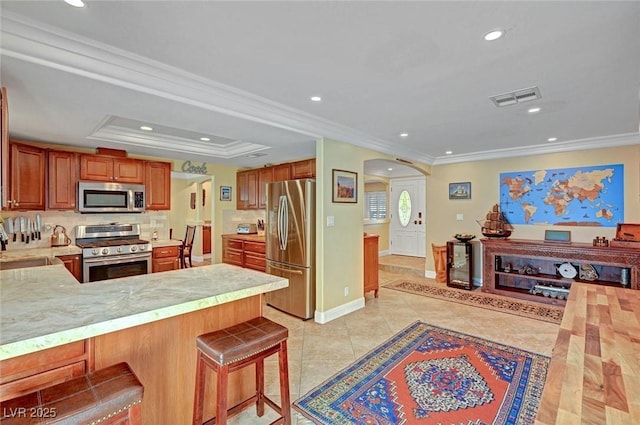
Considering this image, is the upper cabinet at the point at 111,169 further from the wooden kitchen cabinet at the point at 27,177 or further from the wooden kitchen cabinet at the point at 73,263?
the wooden kitchen cabinet at the point at 73,263

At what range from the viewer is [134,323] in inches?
53.3

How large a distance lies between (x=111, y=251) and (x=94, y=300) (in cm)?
282

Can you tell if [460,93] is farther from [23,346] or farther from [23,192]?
[23,192]

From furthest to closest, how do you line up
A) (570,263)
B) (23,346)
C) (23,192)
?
(570,263)
(23,192)
(23,346)

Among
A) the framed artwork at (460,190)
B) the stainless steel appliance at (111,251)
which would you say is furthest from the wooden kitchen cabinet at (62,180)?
the framed artwork at (460,190)

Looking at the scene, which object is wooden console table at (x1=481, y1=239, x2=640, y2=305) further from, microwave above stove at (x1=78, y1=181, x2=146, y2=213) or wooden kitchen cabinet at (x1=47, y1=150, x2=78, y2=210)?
wooden kitchen cabinet at (x1=47, y1=150, x2=78, y2=210)

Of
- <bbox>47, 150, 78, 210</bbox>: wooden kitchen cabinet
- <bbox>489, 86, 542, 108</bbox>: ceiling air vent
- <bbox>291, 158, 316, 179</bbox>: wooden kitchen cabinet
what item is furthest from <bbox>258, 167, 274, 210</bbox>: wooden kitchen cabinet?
<bbox>489, 86, 542, 108</bbox>: ceiling air vent

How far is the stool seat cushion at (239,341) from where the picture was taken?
5.01ft

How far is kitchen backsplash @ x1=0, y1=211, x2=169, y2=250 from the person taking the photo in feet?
12.3

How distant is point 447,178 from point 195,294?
525 cm

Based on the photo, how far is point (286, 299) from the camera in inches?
159

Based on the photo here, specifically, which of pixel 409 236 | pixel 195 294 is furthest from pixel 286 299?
pixel 409 236

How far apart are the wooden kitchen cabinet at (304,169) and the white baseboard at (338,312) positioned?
199 cm

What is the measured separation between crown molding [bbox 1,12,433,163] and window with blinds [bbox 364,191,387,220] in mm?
5575
